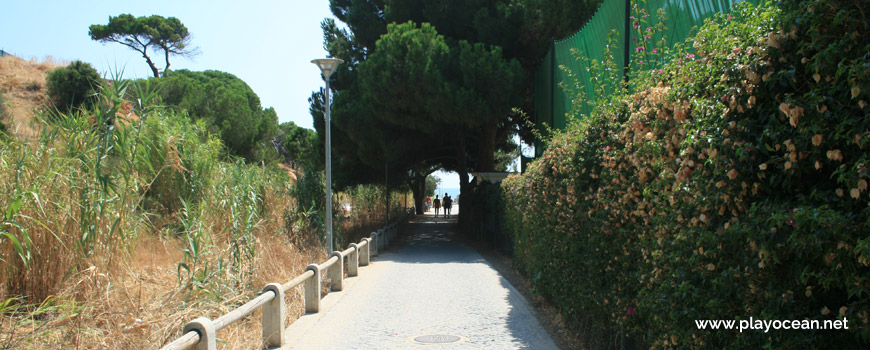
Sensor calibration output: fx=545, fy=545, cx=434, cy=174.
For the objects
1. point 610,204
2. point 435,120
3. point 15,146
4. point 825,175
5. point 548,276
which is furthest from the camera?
point 435,120

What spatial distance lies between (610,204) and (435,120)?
13.3 metres

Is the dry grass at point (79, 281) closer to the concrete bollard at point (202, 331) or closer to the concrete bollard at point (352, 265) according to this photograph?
the concrete bollard at point (202, 331)

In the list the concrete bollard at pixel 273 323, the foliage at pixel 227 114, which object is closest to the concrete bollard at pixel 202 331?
the concrete bollard at pixel 273 323

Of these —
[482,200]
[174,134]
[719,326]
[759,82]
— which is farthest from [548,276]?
[482,200]

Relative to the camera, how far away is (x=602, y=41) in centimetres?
989

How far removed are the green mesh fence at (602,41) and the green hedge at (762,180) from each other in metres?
1.52

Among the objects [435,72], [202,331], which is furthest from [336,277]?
[435,72]

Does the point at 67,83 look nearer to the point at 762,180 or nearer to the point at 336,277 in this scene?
the point at 336,277

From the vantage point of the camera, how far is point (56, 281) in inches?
213

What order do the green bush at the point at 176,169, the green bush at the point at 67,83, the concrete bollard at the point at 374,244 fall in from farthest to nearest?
the green bush at the point at 67,83, the concrete bollard at the point at 374,244, the green bush at the point at 176,169

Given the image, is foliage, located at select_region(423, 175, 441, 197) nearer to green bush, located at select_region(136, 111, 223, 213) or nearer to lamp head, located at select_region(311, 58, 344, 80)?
lamp head, located at select_region(311, 58, 344, 80)

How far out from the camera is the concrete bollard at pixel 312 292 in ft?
26.1

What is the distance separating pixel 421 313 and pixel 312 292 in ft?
5.32

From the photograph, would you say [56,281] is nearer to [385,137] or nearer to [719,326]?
[719,326]
